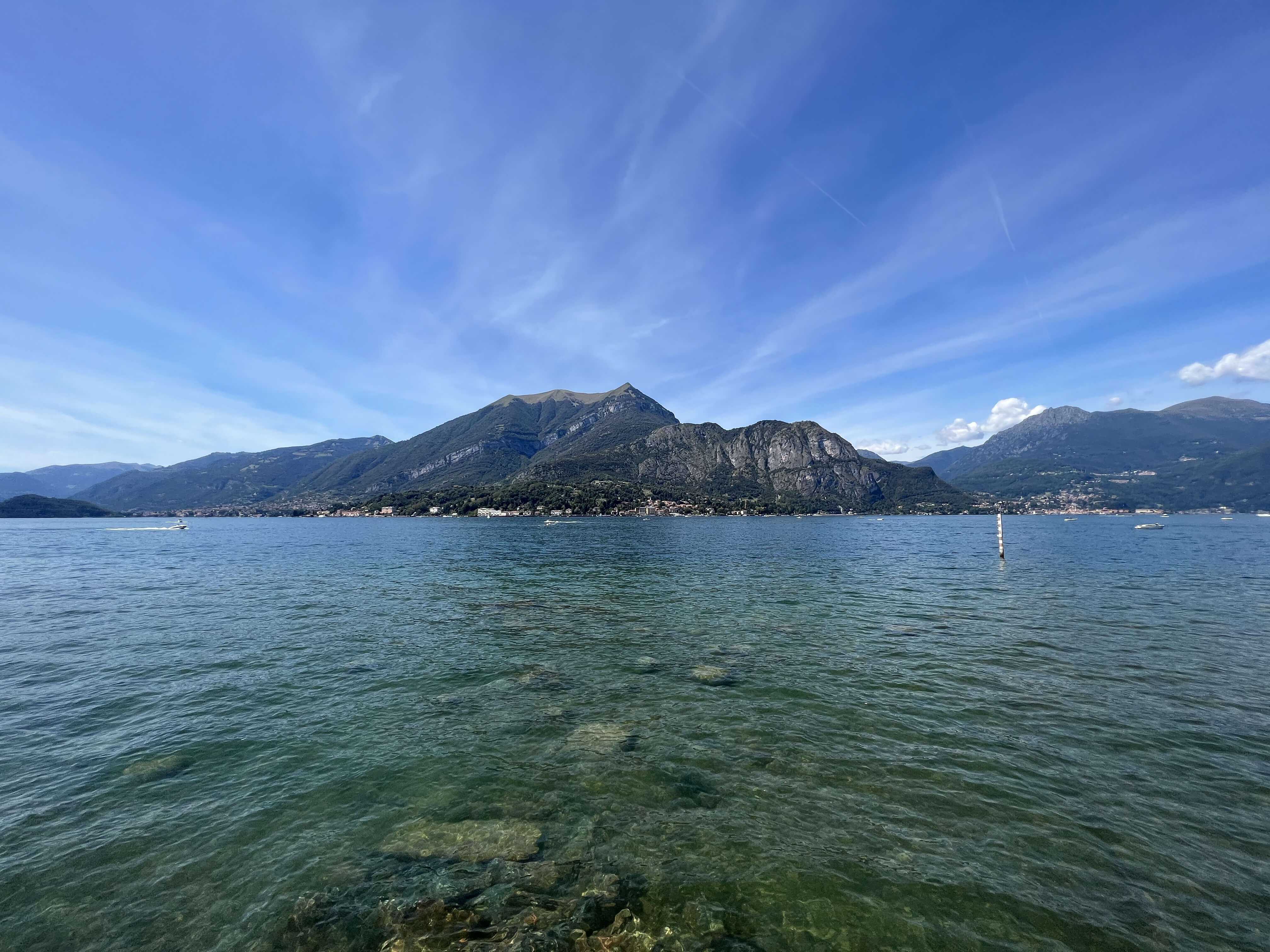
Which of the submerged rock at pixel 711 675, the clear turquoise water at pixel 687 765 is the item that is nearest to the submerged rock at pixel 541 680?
the clear turquoise water at pixel 687 765

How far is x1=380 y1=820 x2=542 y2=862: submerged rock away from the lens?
10172mm

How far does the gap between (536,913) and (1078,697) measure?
67.1 feet

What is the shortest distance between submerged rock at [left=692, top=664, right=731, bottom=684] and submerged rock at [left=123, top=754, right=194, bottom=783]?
16700mm

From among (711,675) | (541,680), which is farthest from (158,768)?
(711,675)

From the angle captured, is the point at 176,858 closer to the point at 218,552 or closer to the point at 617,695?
Result: the point at 617,695

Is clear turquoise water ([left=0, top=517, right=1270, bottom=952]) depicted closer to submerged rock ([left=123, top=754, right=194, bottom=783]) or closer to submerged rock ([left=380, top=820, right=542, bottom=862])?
submerged rock ([left=123, top=754, right=194, bottom=783])

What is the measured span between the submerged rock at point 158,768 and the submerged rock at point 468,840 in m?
7.91

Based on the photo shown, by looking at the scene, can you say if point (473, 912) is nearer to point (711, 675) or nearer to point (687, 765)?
point (687, 765)

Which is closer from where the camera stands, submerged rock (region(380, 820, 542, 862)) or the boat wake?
submerged rock (region(380, 820, 542, 862))

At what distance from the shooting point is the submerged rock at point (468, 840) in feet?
33.4

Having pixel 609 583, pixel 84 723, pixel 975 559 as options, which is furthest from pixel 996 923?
pixel 975 559

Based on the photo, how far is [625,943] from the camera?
7887mm

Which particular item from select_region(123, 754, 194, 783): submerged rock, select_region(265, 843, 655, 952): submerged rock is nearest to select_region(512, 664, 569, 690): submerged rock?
select_region(265, 843, 655, 952): submerged rock

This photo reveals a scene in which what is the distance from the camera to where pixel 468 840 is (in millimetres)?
10578
